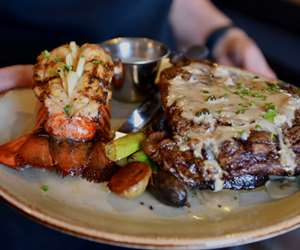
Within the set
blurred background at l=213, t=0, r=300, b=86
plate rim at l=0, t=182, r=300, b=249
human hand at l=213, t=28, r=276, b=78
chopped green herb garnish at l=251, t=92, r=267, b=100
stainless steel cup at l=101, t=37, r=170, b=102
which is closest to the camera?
plate rim at l=0, t=182, r=300, b=249

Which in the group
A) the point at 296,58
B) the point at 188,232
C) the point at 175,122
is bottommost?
the point at 296,58

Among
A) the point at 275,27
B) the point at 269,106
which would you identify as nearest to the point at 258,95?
the point at 269,106

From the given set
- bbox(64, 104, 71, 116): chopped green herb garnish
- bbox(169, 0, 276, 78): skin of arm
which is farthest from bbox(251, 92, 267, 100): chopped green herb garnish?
bbox(169, 0, 276, 78): skin of arm

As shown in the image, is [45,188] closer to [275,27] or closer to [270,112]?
[270,112]

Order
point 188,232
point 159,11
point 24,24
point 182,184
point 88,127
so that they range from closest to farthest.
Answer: point 188,232, point 182,184, point 88,127, point 24,24, point 159,11

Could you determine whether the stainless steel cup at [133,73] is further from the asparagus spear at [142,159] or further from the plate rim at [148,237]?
the plate rim at [148,237]

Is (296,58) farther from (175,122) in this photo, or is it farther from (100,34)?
(175,122)

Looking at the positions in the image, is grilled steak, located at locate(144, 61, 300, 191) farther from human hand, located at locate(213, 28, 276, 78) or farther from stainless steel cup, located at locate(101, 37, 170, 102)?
human hand, located at locate(213, 28, 276, 78)

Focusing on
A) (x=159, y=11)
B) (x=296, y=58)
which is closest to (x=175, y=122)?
(x=159, y=11)
